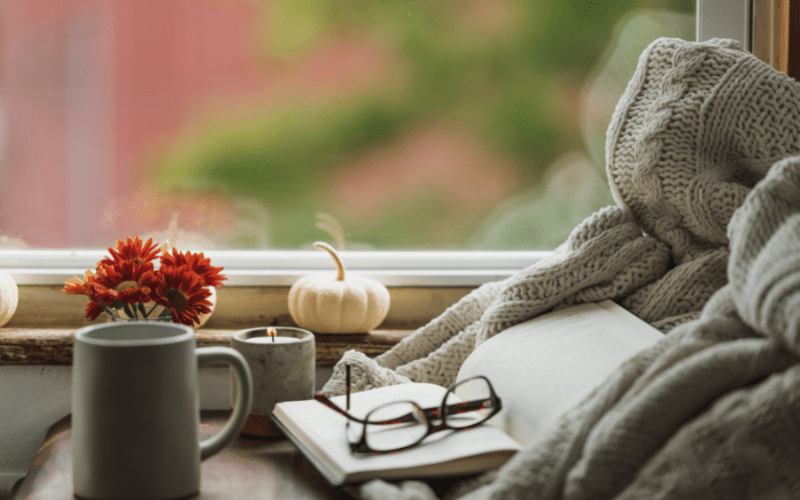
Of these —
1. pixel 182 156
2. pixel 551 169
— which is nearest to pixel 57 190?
pixel 182 156

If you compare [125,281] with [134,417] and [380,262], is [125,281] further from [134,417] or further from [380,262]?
[380,262]

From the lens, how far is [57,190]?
1261 millimetres

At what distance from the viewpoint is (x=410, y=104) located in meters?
1.27

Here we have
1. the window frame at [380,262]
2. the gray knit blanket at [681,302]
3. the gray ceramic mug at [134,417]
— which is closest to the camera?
the gray knit blanket at [681,302]

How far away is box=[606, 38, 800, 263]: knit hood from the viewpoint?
724mm

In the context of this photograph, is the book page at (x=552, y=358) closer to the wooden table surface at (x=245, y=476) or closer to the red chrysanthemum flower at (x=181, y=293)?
the wooden table surface at (x=245, y=476)

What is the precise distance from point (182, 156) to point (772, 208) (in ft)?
3.35

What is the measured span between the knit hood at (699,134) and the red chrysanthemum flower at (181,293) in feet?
1.83

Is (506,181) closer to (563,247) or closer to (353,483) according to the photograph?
(563,247)

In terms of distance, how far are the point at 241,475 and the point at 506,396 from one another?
292 millimetres

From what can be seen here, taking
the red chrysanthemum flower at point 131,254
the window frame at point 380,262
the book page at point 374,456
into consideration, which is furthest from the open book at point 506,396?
the window frame at point 380,262

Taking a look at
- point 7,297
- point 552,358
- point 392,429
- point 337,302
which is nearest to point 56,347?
point 7,297

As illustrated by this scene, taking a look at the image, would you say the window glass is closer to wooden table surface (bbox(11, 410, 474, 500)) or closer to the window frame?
the window frame

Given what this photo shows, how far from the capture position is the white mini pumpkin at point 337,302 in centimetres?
107
